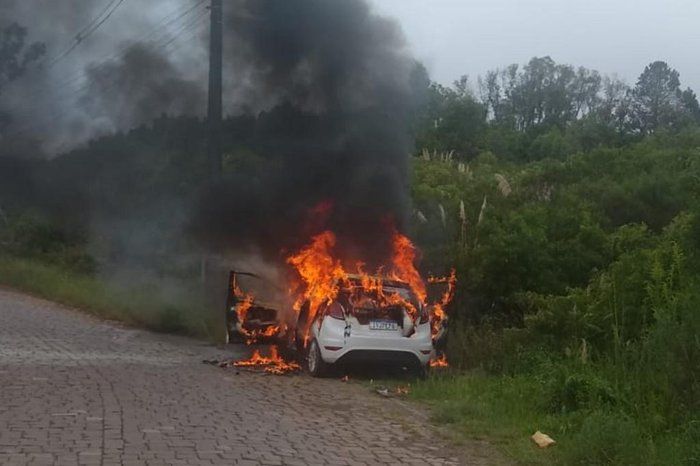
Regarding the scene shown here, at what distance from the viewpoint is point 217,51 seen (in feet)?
52.9

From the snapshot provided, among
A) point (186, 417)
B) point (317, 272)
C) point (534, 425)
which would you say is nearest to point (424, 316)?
point (317, 272)

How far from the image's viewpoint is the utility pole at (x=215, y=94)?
16.0 m

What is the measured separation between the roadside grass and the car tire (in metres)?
4.46

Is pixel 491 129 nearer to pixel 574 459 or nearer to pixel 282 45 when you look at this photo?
pixel 282 45

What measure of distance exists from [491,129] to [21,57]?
26.8 m

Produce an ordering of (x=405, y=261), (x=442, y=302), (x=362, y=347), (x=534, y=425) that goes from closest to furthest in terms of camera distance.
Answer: (x=534, y=425) → (x=362, y=347) → (x=442, y=302) → (x=405, y=261)

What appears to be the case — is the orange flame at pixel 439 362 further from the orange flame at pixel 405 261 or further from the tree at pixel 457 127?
the tree at pixel 457 127

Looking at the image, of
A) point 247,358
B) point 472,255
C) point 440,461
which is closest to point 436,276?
point 472,255

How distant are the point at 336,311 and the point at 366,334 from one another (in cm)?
51

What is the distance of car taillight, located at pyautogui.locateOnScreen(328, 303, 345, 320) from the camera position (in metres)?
11.5

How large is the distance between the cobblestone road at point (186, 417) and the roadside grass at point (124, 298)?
3296 mm

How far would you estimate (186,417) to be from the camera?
8.69m

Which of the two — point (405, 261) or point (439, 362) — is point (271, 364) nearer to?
point (439, 362)

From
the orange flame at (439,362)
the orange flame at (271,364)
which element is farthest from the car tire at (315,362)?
the orange flame at (439,362)
